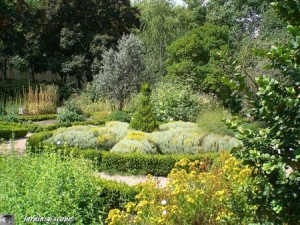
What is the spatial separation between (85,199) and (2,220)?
7.68 feet

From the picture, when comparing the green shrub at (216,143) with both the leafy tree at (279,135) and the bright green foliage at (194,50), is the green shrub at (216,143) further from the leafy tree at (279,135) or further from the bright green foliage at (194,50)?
the bright green foliage at (194,50)

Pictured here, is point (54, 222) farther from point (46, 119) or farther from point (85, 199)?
point (46, 119)

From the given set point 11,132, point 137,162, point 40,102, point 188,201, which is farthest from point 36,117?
point 188,201

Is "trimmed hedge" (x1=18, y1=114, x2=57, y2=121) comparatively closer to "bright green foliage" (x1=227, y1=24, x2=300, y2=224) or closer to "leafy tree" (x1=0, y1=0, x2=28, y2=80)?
"leafy tree" (x1=0, y1=0, x2=28, y2=80)

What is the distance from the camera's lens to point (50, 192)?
3838 mm

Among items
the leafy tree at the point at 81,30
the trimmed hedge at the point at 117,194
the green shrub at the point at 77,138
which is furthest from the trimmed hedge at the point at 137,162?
the leafy tree at the point at 81,30

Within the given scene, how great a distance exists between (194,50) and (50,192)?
21255 millimetres

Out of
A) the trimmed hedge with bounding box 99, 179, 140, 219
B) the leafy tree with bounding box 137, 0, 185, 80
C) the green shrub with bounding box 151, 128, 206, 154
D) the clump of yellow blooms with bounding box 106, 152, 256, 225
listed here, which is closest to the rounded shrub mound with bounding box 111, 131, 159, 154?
the green shrub with bounding box 151, 128, 206, 154

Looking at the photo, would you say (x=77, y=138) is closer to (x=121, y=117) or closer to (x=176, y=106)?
(x=121, y=117)

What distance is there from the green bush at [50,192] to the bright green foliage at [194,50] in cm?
1905

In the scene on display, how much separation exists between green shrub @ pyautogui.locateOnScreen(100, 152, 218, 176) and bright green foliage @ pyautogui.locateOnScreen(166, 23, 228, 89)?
51.6 ft

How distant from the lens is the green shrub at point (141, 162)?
7.86 metres

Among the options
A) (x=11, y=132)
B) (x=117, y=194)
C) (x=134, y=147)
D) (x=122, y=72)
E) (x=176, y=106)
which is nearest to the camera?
(x=117, y=194)

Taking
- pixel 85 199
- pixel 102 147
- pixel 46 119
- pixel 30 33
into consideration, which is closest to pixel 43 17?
A: pixel 30 33
